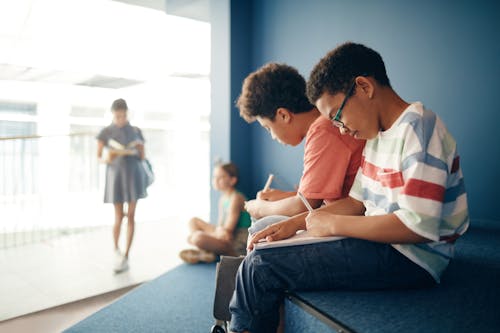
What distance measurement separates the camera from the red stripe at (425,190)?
2.68ft

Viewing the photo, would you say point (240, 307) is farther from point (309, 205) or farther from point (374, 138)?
point (374, 138)

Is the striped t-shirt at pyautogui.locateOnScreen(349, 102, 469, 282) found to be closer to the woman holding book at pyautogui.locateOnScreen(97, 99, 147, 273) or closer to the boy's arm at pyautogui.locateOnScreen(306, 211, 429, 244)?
the boy's arm at pyautogui.locateOnScreen(306, 211, 429, 244)

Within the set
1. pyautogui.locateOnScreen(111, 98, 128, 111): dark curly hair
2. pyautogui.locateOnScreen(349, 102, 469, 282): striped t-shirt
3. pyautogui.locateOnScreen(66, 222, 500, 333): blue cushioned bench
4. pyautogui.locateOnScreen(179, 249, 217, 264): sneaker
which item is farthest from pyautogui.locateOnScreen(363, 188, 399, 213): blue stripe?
pyautogui.locateOnScreen(111, 98, 128, 111): dark curly hair

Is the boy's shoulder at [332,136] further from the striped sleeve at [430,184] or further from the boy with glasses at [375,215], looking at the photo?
the striped sleeve at [430,184]

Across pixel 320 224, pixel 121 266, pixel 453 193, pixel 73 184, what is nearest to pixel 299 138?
pixel 320 224

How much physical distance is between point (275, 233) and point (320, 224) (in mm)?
152

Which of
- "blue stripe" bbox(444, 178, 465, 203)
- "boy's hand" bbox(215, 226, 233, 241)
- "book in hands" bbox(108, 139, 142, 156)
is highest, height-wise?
"book in hands" bbox(108, 139, 142, 156)

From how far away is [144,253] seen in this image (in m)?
2.81

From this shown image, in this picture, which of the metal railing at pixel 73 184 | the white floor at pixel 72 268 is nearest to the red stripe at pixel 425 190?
the white floor at pixel 72 268

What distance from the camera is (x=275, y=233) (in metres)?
1.08

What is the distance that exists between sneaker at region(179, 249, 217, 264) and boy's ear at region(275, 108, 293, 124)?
1.38 meters

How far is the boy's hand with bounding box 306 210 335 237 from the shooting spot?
0.96m

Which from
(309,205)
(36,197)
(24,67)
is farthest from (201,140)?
(309,205)

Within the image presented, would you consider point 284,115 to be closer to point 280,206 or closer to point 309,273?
point 280,206
